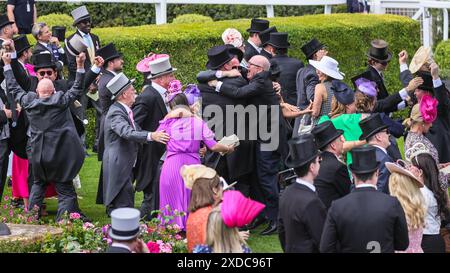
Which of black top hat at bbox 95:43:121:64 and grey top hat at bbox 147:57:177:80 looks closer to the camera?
grey top hat at bbox 147:57:177:80

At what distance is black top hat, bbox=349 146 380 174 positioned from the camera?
8266 mm

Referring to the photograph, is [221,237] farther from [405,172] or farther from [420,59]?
[420,59]

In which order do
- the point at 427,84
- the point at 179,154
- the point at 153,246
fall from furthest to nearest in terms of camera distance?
the point at 427,84
the point at 179,154
the point at 153,246

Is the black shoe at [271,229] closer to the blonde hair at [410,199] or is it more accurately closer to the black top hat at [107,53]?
the black top hat at [107,53]

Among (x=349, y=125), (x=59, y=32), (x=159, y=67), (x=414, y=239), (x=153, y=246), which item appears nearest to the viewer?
(x=414, y=239)

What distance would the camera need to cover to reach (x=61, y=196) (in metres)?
12.0

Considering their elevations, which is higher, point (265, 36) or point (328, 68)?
point (328, 68)

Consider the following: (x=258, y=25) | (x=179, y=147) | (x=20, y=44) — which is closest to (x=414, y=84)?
(x=179, y=147)

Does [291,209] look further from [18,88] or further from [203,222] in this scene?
[18,88]

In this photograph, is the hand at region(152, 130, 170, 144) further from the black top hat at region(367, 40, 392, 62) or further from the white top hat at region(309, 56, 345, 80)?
the black top hat at region(367, 40, 392, 62)

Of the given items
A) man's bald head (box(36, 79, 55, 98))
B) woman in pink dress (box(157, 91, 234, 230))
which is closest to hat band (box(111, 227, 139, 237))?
woman in pink dress (box(157, 91, 234, 230))

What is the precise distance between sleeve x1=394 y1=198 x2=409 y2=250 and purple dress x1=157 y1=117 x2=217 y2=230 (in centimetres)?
331

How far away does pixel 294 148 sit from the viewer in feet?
28.9

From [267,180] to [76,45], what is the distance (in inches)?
134
